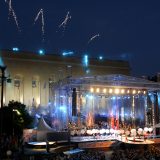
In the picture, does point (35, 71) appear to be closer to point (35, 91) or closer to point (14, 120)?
point (35, 91)

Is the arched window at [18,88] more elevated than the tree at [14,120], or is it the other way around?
the arched window at [18,88]

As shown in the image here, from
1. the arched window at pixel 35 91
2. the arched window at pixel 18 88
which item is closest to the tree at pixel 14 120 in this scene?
the arched window at pixel 18 88

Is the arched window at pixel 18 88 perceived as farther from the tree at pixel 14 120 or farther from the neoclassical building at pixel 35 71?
the tree at pixel 14 120

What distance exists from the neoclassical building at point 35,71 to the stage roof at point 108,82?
13319 mm

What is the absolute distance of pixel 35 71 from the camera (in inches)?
1877

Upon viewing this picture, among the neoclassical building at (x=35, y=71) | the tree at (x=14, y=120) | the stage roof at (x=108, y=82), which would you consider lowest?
the tree at (x=14, y=120)

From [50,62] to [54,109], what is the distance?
48.0 feet

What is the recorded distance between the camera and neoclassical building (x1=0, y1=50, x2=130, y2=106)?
149 feet

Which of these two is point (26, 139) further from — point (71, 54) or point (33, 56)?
point (71, 54)

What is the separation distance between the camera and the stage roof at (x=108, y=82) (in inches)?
1196

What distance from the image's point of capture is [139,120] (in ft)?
145

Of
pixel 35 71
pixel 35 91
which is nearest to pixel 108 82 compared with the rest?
pixel 35 91

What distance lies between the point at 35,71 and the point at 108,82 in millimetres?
18191

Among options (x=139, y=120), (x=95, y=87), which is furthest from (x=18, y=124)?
(x=139, y=120)
